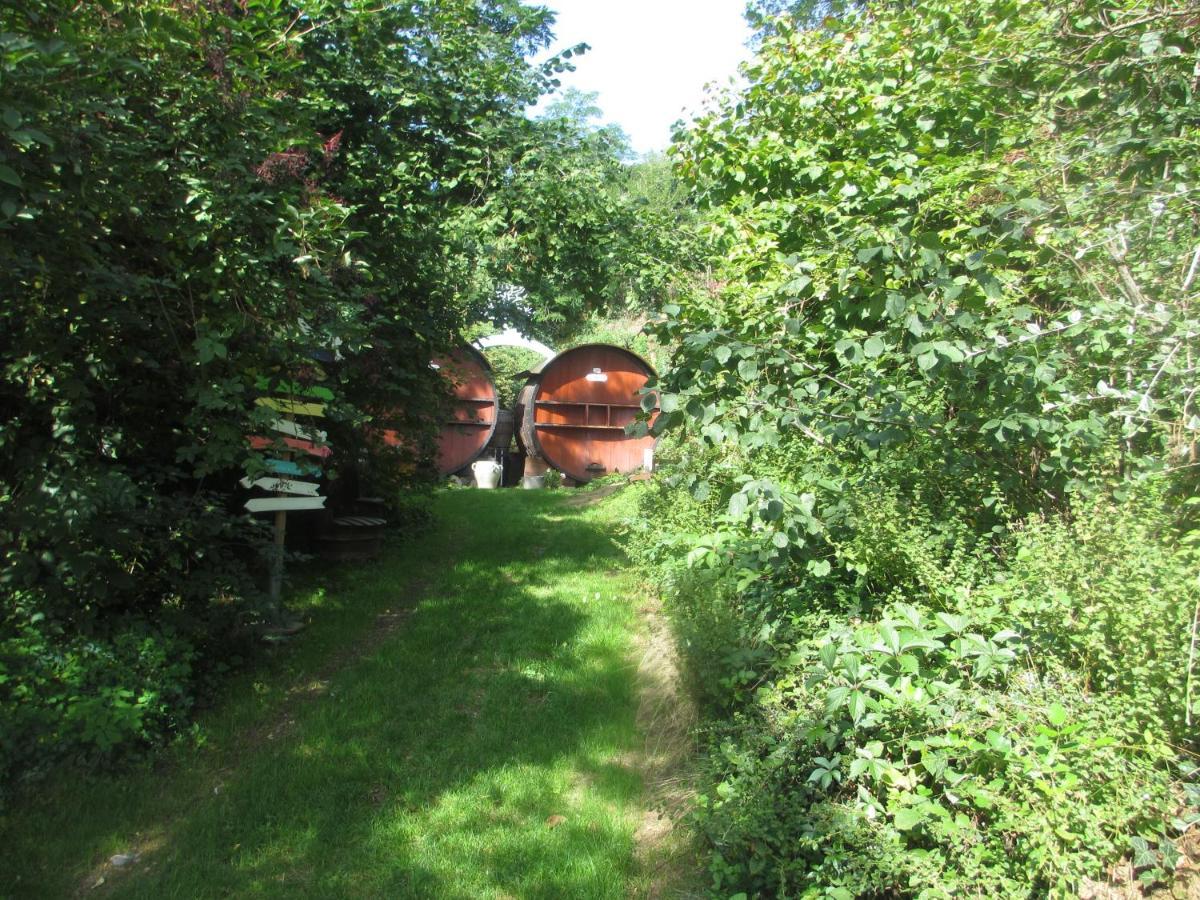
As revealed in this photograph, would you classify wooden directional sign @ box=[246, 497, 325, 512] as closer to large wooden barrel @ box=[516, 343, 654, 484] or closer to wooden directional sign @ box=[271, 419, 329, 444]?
wooden directional sign @ box=[271, 419, 329, 444]

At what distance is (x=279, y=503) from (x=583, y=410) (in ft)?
39.5

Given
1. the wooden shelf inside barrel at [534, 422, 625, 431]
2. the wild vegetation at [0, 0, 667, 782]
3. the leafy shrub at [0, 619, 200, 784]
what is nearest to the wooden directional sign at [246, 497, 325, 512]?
the wild vegetation at [0, 0, 667, 782]

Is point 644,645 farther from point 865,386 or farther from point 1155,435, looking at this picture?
point 1155,435

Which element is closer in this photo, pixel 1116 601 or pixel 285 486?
pixel 1116 601

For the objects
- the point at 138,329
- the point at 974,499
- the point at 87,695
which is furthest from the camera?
the point at 138,329

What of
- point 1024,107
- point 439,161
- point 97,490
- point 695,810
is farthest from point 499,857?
point 439,161

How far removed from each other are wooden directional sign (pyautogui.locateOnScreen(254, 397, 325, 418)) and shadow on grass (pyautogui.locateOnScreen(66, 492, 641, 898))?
1781mm

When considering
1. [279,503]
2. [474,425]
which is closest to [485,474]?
[474,425]

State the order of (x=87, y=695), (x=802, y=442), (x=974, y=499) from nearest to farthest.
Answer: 1. (x=974, y=499)
2. (x=87, y=695)
3. (x=802, y=442)

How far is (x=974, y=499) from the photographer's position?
3602 mm

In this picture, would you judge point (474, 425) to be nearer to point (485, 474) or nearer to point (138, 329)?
point (485, 474)

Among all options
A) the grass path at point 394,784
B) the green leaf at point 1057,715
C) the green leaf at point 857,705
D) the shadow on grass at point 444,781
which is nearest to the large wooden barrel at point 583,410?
the shadow on grass at point 444,781

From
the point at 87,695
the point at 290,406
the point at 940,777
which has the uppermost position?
the point at 290,406

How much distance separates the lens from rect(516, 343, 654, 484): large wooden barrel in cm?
1731
